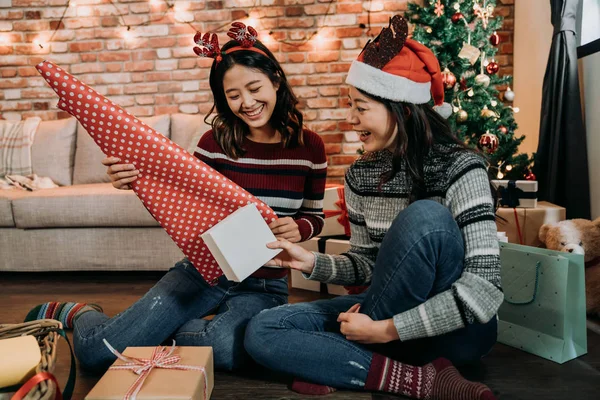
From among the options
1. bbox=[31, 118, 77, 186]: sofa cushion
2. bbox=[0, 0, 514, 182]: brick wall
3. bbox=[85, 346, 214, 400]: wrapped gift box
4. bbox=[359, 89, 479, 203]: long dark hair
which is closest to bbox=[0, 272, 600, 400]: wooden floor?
bbox=[85, 346, 214, 400]: wrapped gift box

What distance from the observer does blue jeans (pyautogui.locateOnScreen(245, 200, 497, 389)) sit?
106 centimetres

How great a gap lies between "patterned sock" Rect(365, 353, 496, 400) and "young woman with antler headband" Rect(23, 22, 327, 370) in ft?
1.26

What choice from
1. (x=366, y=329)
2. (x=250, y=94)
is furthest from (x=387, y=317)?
(x=250, y=94)

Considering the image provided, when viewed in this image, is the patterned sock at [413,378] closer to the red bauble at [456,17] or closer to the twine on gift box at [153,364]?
the twine on gift box at [153,364]

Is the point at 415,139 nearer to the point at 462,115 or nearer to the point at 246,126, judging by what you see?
the point at 246,126

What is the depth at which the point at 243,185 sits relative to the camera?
147cm

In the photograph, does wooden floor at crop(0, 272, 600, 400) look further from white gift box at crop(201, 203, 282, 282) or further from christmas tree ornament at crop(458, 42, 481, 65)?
christmas tree ornament at crop(458, 42, 481, 65)

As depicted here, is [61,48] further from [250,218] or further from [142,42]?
[250,218]

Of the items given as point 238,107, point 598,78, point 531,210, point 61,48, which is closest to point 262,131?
point 238,107

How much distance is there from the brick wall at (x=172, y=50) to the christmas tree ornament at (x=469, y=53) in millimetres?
927

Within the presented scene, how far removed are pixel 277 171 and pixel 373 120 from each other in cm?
38

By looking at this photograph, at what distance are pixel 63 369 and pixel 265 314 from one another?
68 cm

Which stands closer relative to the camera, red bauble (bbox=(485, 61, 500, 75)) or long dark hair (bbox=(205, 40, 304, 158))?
long dark hair (bbox=(205, 40, 304, 158))

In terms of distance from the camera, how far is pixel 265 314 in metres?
1.25
